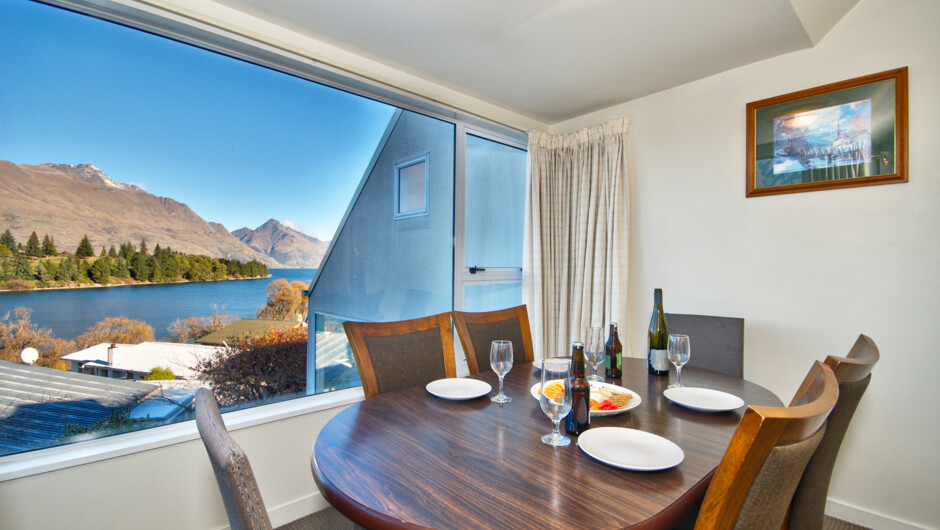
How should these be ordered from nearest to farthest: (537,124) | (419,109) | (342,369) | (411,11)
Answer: (411,11) < (342,369) < (419,109) < (537,124)

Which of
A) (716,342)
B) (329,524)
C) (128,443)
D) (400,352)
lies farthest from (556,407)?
(128,443)

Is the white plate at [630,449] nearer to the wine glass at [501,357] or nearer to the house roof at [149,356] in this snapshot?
the wine glass at [501,357]

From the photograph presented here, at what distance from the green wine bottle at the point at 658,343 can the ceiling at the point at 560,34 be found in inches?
52.3

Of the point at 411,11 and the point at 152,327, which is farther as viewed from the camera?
the point at 411,11

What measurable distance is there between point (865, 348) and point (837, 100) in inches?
64.8

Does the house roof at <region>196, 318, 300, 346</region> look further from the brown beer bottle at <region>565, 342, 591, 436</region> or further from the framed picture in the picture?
the framed picture

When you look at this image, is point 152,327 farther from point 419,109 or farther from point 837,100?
point 837,100

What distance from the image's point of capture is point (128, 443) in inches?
65.4

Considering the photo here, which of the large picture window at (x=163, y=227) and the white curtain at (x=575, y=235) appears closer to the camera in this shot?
the large picture window at (x=163, y=227)

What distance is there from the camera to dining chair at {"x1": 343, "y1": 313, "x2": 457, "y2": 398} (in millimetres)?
1621

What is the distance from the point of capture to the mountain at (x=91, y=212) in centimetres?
155

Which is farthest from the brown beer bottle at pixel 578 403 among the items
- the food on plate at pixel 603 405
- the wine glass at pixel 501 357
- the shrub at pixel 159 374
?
the shrub at pixel 159 374

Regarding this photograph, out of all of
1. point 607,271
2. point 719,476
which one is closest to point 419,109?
point 607,271

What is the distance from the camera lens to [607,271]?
296 centimetres
